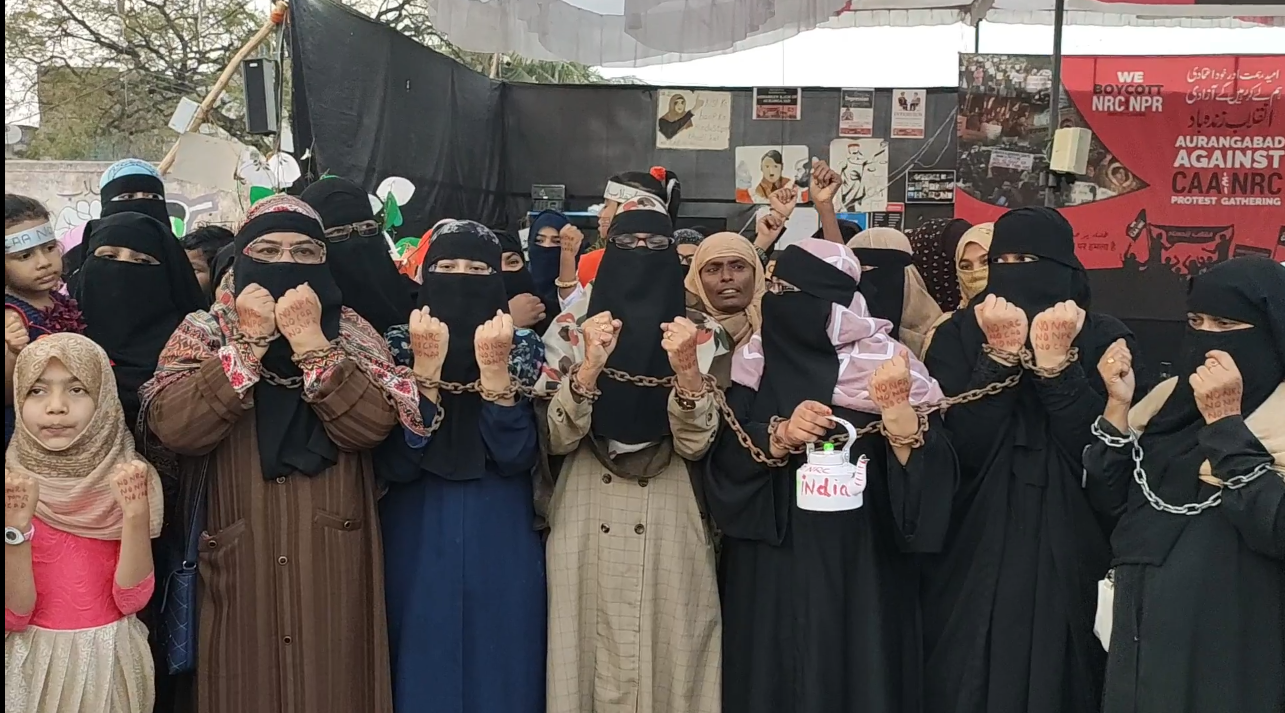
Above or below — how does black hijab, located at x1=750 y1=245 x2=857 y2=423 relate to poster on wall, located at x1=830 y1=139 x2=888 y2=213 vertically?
below

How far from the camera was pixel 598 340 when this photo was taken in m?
2.75

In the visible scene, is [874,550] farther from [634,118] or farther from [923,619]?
[634,118]

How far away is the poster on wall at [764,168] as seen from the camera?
311 inches

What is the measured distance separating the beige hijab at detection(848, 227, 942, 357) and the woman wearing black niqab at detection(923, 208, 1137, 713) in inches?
41.3

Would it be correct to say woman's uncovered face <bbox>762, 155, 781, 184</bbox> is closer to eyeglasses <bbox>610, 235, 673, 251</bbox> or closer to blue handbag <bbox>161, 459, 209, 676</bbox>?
eyeglasses <bbox>610, 235, 673, 251</bbox>

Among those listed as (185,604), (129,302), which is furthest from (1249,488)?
(129,302)

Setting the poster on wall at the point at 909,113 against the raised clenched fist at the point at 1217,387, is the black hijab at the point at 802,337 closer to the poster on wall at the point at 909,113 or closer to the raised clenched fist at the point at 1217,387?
the raised clenched fist at the point at 1217,387

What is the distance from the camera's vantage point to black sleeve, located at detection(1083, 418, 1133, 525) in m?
2.62

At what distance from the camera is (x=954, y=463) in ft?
9.20

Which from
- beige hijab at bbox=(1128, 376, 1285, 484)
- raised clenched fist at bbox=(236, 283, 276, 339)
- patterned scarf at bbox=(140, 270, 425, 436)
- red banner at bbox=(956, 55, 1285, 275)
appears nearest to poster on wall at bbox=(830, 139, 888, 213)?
red banner at bbox=(956, 55, 1285, 275)

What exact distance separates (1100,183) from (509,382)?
4719 mm

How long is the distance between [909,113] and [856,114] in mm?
392

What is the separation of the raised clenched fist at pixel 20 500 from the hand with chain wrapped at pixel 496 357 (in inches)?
42.6

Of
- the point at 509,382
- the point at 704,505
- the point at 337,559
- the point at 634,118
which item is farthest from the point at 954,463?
the point at 634,118
